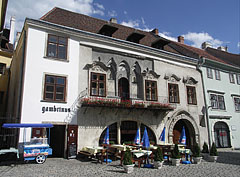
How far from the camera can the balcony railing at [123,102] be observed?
46.5 ft

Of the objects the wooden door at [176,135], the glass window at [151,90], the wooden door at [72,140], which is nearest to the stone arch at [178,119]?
the wooden door at [176,135]

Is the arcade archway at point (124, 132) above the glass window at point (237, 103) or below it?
below

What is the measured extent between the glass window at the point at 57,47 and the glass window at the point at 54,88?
1641mm

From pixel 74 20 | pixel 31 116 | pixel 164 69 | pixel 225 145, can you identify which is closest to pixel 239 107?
pixel 225 145

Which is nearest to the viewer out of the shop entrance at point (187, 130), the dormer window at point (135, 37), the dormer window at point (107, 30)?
the dormer window at point (107, 30)

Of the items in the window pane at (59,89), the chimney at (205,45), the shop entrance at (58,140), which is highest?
the chimney at (205,45)

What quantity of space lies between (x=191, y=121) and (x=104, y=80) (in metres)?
9.53

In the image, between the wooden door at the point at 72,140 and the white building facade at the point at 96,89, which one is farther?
the white building facade at the point at 96,89

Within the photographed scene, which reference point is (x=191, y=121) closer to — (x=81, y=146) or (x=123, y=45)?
(x=123, y=45)

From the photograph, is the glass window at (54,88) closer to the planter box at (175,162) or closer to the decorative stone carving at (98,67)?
the decorative stone carving at (98,67)

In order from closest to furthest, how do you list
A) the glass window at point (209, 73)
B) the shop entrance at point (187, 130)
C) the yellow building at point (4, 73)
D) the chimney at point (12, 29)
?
the shop entrance at point (187, 130) → the yellow building at point (4, 73) → the glass window at point (209, 73) → the chimney at point (12, 29)

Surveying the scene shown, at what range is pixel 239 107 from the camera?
23.9 m

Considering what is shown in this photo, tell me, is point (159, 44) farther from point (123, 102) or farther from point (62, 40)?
point (62, 40)

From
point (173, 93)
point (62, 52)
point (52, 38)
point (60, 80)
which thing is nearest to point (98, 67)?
point (62, 52)
